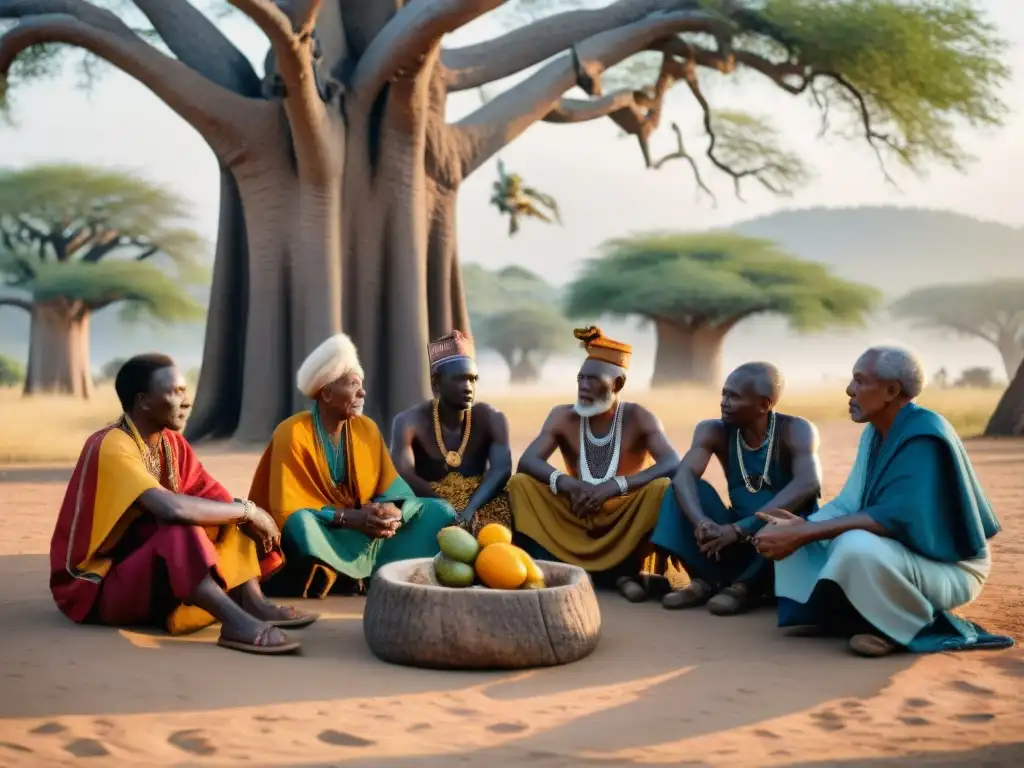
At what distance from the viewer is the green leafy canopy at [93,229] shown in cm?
3178

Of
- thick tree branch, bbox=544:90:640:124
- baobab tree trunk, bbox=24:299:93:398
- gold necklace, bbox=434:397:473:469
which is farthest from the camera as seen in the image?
baobab tree trunk, bbox=24:299:93:398

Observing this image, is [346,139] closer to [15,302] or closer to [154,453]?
[154,453]

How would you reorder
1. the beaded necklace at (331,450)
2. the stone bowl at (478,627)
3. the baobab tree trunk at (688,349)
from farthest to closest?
the baobab tree trunk at (688,349), the beaded necklace at (331,450), the stone bowl at (478,627)

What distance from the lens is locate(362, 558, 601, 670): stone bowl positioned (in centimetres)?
441

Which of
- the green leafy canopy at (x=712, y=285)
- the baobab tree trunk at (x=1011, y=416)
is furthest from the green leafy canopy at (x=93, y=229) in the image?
the baobab tree trunk at (x=1011, y=416)

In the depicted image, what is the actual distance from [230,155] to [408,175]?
1926mm

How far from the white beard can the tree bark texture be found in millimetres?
6115

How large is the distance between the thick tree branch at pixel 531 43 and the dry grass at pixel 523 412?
466cm

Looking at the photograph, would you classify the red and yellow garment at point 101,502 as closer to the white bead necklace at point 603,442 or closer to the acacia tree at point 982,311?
the white bead necklace at point 603,442

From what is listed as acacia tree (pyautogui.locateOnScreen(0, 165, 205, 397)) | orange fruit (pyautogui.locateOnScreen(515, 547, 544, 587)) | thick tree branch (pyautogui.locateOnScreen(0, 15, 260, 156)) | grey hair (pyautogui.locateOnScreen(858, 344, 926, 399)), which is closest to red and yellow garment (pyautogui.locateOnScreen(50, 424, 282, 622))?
orange fruit (pyautogui.locateOnScreen(515, 547, 544, 587))

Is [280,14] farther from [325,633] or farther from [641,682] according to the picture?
[641,682]

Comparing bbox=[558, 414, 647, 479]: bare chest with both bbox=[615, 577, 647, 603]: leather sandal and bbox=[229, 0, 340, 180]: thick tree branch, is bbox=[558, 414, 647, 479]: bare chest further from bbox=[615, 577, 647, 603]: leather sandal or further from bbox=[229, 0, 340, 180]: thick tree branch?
bbox=[229, 0, 340, 180]: thick tree branch

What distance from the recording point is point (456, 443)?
6.47 metres

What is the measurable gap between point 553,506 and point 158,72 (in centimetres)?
840
